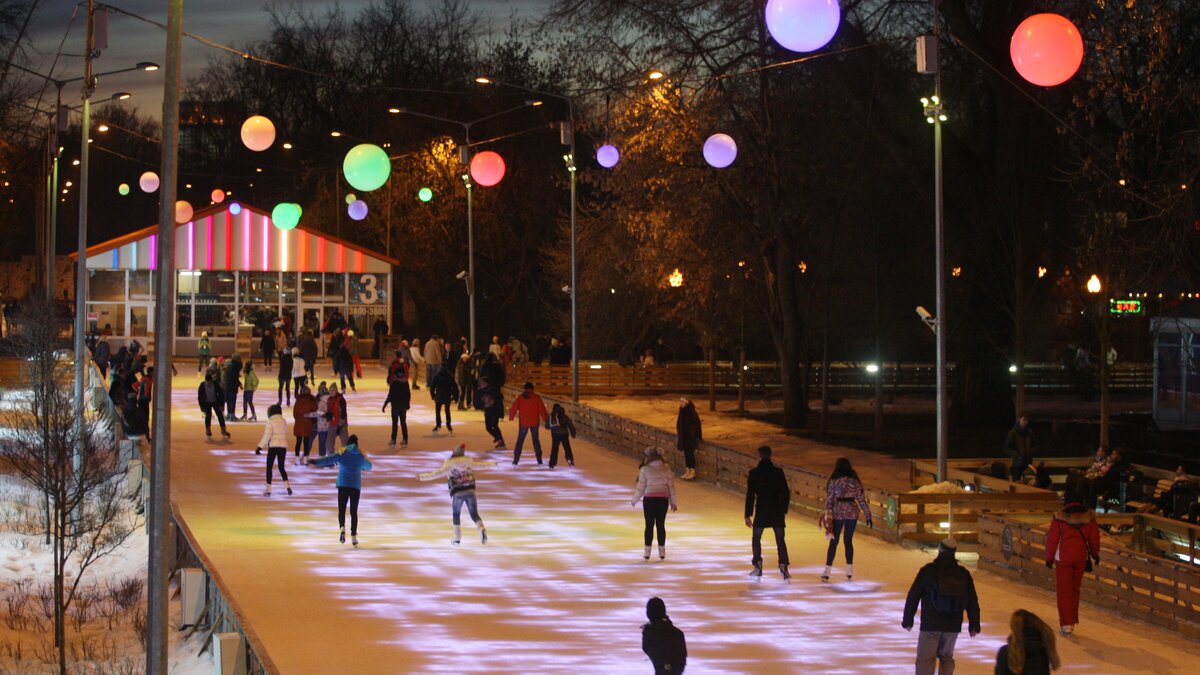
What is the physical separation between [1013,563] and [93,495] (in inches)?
679

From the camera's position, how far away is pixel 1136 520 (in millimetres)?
18219

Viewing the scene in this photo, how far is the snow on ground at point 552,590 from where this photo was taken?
43.9 ft

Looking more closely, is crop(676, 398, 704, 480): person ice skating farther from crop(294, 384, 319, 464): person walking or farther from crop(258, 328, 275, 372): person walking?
crop(258, 328, 275, 372): person walking

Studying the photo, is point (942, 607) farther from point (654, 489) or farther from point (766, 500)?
point (654, 489)

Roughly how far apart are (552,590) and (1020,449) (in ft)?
36.0

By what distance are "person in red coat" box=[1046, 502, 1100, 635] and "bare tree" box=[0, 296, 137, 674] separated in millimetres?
11187

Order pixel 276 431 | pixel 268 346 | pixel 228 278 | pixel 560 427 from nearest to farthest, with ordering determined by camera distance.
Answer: pixel 276 431, pixel 560 427, pixel 268 346, pixel 228 278

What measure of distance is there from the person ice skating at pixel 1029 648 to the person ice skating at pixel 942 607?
2.66m

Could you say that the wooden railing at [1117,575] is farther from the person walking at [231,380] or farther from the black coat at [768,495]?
the person walking at [231,380]

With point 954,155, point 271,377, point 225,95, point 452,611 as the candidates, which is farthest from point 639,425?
point 225,95

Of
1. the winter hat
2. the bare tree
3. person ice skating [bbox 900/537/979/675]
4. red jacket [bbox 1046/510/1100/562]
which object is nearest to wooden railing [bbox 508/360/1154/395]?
the bare tree

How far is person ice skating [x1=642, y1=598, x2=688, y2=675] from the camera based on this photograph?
370 inches

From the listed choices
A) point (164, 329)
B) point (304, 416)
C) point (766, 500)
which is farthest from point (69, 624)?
point (164, 329)

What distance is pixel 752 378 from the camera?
5466 centimetres
